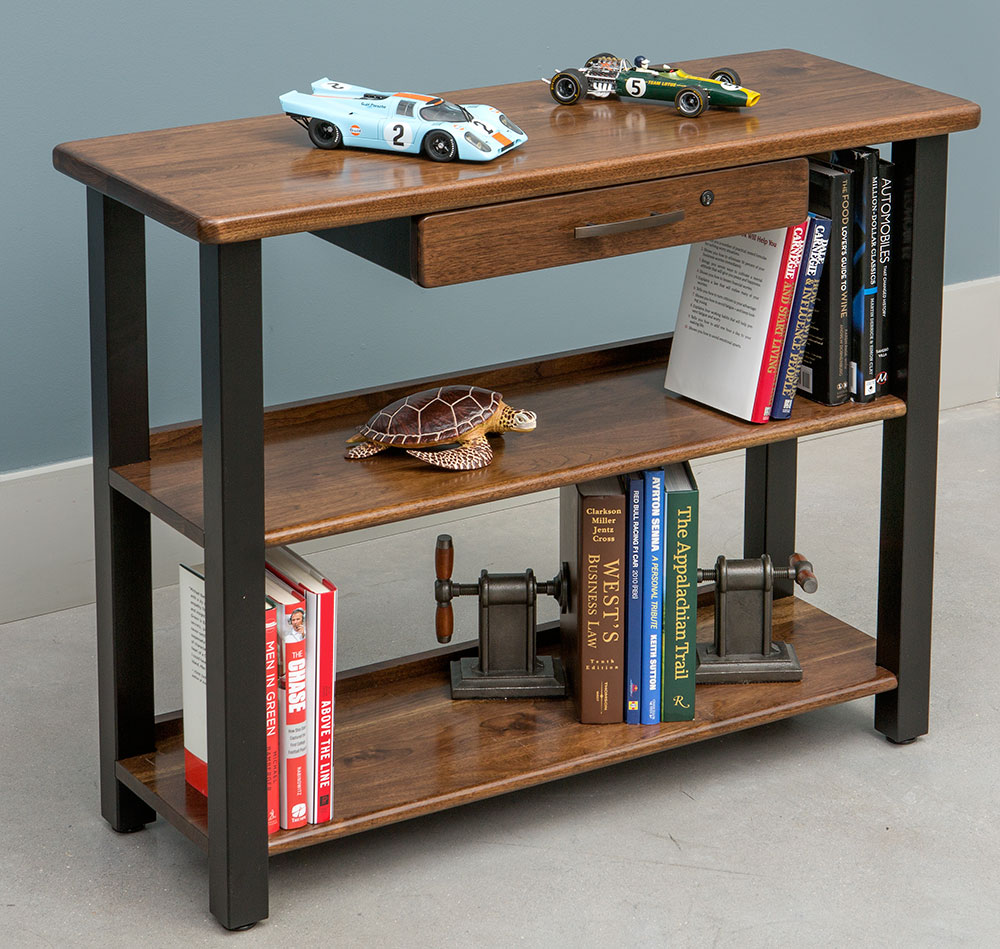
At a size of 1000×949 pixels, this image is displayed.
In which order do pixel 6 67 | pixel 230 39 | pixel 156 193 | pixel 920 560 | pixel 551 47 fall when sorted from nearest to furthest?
pixel 156 193 < pixel 920 560 < pixel 6 67 < pixel 230 39 < pixel 551 47

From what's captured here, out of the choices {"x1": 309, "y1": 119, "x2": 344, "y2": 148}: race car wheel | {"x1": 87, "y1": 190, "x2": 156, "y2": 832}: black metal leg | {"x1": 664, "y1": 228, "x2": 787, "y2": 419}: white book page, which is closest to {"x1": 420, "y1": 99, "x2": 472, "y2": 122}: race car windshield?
{"x1": 309, "y1": 119, "x2": 344, "y2": 148}: race car wheel

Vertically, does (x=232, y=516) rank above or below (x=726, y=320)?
below

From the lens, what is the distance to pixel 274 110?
3074mm

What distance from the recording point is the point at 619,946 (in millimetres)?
2145

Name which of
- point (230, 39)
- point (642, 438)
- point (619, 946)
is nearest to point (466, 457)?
point (642, 438)

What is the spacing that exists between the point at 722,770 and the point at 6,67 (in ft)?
5.47

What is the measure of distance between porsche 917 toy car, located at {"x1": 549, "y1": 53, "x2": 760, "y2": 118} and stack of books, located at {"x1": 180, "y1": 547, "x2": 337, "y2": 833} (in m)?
0.77

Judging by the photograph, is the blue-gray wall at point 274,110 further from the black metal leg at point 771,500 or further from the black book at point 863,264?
the black book at point 863,264

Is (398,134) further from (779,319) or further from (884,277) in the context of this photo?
(884,277)

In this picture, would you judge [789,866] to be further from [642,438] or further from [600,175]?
[600,175]

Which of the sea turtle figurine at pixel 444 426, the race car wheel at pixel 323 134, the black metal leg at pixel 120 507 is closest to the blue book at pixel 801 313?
the sea turtle figurine at pixel 444 426

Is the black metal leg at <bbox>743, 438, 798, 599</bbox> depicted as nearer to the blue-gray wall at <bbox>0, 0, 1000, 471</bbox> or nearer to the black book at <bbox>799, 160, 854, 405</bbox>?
the black book at <bbox>799, 160, 854, 405</bbox>

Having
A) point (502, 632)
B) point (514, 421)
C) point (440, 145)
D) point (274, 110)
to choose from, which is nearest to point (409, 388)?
point (514, 421)

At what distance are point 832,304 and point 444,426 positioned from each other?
60cm
